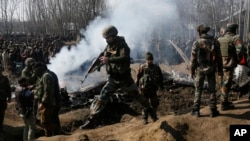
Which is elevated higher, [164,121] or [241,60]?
[241,60]

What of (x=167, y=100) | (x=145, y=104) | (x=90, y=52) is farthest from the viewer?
(x=90, y=52)

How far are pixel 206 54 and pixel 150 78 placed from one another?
2297 mm

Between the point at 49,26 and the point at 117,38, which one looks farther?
the point at 49,26

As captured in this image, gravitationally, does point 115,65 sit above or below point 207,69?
above

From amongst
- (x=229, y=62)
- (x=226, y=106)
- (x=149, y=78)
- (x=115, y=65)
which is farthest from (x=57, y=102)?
(x=229, y=62)

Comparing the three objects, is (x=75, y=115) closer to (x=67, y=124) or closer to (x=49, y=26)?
(x=67, y=124)

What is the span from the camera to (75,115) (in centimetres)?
1200

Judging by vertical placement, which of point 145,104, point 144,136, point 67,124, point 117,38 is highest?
point 117,38

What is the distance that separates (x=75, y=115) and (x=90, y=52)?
10174 millimetres

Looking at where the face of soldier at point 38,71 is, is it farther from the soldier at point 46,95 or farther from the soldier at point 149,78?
the soldier at point 149,78

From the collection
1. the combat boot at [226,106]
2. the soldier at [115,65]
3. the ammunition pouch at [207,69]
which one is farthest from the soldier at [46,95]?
the combat boot at [226,106]

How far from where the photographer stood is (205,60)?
699cm

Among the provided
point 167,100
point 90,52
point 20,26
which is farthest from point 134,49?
point 20,26

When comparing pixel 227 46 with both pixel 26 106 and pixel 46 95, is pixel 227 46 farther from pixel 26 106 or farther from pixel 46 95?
pixel 26 106
